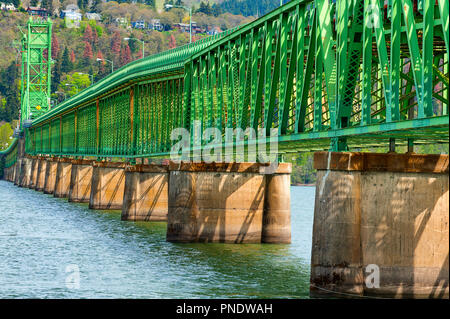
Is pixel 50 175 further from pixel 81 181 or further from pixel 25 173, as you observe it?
pixel 25 173

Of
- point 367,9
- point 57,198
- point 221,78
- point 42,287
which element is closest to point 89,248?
point 221,78

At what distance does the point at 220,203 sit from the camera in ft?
168

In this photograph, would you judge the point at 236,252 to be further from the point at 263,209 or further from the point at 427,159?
the point at 427,159

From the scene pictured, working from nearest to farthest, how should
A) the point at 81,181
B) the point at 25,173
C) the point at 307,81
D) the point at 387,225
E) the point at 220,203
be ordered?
1. the point at 387,225
2. the point at 307,81
3. the point at 220,203
4. the point at 81,181
5. the point at 25,173

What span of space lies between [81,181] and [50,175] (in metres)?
31.5

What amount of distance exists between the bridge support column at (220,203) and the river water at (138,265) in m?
1.10

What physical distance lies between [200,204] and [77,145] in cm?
7538

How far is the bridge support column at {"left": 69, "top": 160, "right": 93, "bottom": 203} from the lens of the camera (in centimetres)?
10294

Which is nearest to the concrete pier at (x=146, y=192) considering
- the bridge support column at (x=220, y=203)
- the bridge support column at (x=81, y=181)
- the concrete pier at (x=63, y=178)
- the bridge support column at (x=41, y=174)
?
the bridge support column at (x=220, y=203)

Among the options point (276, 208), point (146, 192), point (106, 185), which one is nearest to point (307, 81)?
point (276, 208)

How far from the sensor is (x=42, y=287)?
36812mm

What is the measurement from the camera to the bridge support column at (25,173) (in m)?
168

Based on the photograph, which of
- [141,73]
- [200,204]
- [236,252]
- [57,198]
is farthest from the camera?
[57,198]

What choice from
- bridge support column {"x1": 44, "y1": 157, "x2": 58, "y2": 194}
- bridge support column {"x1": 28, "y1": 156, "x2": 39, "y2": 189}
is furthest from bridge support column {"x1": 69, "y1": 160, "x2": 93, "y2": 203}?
bridge support column {"x1": 28, "y1": 156, "x2": 39, "y2": 189}
